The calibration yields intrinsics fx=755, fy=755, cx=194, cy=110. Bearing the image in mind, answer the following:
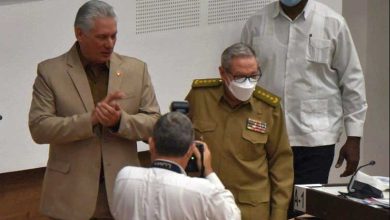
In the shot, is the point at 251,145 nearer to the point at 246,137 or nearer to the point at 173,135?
the point at 246,137

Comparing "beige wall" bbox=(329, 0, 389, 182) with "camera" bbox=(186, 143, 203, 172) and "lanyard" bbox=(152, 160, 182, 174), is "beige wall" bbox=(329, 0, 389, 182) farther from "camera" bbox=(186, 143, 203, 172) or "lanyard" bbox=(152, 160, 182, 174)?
"lanyard" bbox=(152, 160, 182, 174)

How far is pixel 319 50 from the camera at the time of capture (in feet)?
12.6

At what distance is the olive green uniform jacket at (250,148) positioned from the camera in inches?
129

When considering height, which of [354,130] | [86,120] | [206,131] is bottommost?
[354,130]

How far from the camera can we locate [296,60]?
3869mm

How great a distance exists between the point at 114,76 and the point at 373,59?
9.48 feet

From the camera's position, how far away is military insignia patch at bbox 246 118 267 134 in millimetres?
3273

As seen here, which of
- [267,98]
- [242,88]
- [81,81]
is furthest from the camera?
[267,98]

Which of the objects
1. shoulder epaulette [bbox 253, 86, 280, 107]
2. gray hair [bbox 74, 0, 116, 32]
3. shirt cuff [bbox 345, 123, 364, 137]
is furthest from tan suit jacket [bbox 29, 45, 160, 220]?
shirt cuff [bbox 345, 123, 364, 137]

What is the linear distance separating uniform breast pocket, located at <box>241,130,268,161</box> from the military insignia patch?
0.01 metres

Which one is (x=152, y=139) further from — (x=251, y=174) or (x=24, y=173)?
(x=24, y=173)

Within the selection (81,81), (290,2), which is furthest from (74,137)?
(290,2)

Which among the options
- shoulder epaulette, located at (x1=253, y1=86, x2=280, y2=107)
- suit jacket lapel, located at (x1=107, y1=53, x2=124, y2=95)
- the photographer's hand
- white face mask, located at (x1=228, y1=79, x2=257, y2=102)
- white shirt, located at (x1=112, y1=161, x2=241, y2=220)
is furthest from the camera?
shoulder epaulette, located at (x1=253, y1=86, x2=280, y2=107)

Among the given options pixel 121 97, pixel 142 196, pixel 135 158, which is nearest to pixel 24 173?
pixel 135 158
